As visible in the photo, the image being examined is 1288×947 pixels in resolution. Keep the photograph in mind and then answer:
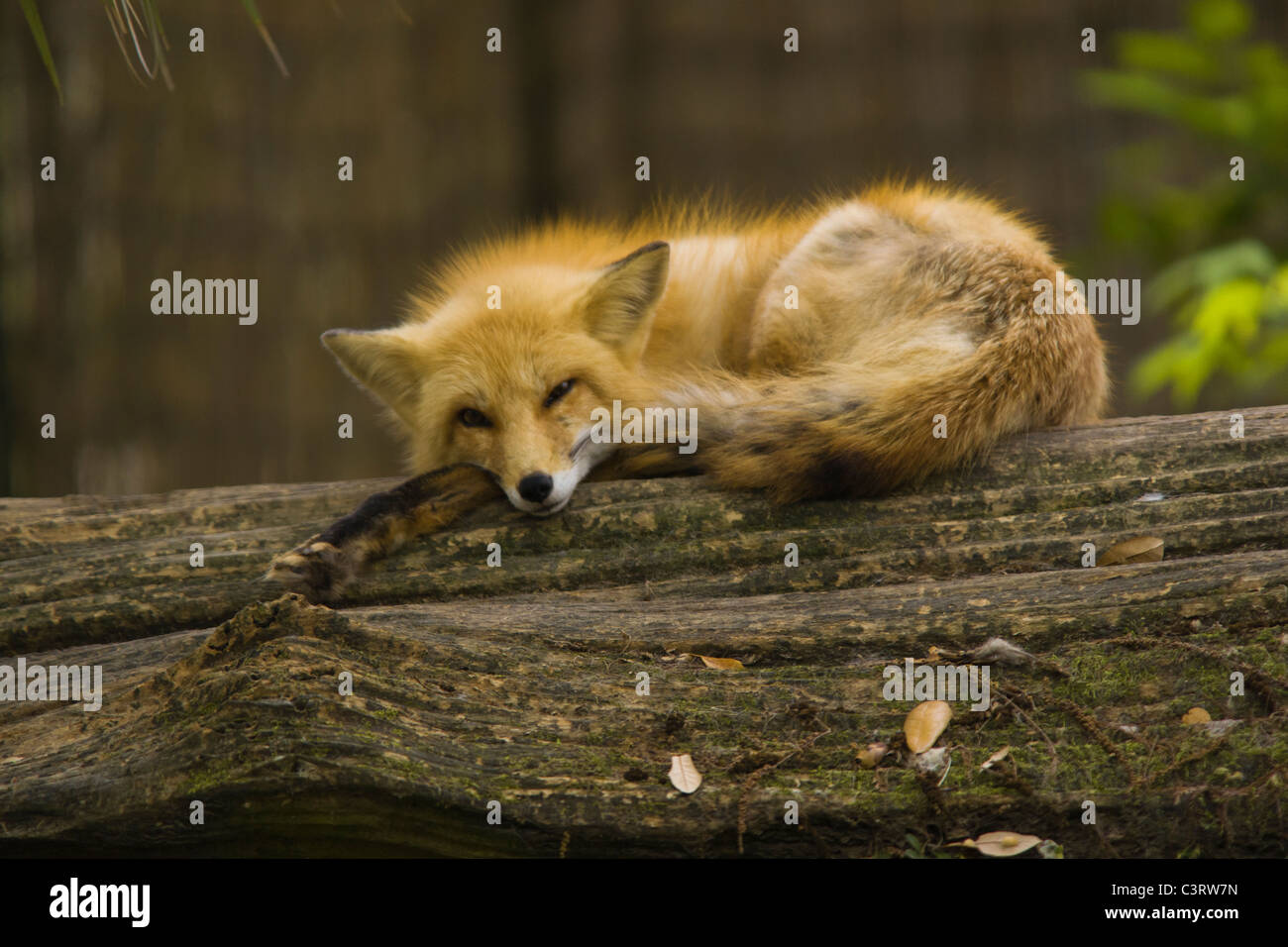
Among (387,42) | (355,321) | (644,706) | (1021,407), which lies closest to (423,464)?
(644,706)

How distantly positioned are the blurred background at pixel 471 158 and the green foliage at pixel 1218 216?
1 centimetres

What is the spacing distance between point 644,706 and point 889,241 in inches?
70.3

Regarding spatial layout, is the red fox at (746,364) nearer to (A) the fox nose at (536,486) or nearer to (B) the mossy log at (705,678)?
(A) the fox nose at (536,486)

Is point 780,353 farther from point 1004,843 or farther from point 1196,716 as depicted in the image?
point 1004,843

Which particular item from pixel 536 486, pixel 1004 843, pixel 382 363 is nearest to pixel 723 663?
pixel 1004 843

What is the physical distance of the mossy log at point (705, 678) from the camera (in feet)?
6.01

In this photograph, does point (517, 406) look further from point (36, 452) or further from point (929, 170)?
point (929, 170)

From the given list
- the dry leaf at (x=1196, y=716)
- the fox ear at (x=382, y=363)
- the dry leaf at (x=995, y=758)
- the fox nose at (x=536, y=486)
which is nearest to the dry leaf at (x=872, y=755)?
the dry leaf at (x=995, y=758)

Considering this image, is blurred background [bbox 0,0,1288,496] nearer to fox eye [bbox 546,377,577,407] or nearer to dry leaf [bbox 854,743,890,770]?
fox eye [bbox 546,377,577,407]

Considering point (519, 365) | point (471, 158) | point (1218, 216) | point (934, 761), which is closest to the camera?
point (934, 761)

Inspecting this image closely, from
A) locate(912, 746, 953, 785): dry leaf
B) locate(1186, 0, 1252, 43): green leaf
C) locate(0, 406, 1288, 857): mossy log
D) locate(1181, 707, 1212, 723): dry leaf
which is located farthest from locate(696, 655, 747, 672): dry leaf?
locate(1186, 0, 1252, 43): green leaf

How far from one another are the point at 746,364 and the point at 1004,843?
1835 mm

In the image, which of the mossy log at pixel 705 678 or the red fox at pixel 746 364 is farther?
the red fox at pixel 746 364

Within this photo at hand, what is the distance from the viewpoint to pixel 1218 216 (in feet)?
15.1
